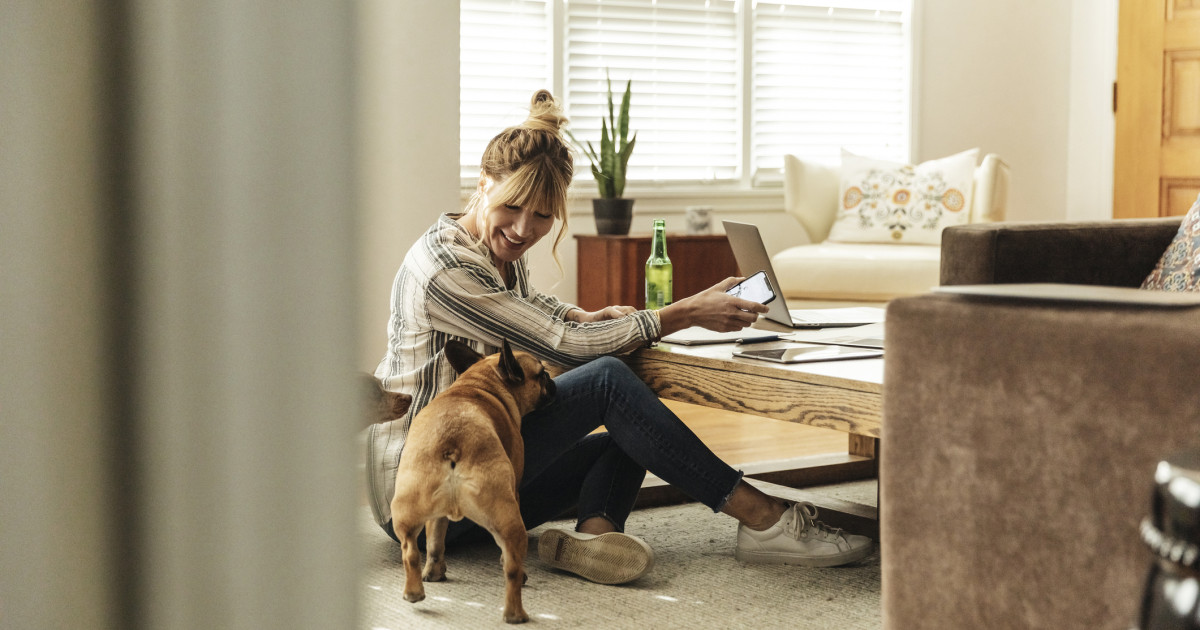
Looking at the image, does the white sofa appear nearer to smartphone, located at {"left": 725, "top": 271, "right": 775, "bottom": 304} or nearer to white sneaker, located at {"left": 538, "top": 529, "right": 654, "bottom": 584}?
smartphone, located at {"left": 725, "top": 271, "right": 775, "bottom": 304}

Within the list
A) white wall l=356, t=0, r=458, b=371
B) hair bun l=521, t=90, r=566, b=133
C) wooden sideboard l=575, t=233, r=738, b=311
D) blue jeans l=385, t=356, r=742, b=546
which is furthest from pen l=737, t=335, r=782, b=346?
wooden sideboard l=575, t=233, r=738, b=311

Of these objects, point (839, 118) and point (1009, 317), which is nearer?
point (1009, 317)

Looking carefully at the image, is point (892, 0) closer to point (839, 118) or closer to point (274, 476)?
point (839, 118)

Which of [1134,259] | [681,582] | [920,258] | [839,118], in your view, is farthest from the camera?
[839,118]

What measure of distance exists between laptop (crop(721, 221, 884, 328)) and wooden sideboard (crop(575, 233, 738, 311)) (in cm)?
183

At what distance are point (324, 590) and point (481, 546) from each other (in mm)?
1819

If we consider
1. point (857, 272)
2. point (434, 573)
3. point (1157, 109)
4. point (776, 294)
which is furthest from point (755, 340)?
point (1157, 109)

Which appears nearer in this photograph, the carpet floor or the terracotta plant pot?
the carpet floor

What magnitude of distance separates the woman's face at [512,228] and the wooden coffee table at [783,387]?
11.6 inches

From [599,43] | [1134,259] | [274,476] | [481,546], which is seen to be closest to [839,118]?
[599,43]

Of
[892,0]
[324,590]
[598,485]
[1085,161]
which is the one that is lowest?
[598,485]

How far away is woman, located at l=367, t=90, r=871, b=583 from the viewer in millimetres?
1854

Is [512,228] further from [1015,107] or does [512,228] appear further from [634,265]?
[1015,107]

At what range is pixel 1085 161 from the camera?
571cm
